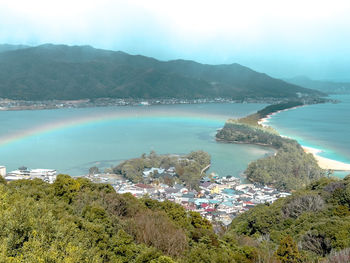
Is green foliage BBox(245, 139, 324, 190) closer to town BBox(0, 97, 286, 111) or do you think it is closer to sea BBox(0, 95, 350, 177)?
sea BBox(0, 95, 350, 177)

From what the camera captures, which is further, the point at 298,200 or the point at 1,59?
the point at 1,59

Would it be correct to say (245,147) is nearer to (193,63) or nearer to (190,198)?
(190,198)

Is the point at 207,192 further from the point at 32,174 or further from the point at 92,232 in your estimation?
the point at 92,232

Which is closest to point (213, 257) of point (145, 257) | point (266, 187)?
point (145, 257)

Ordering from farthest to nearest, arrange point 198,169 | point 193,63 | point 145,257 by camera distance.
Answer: point 193,63 → point 198,169 → point 145,257

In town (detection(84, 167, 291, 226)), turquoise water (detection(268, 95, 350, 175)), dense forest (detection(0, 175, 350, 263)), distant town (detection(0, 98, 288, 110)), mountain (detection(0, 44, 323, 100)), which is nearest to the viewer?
dense forest (detection(0, 175, 350, 263))

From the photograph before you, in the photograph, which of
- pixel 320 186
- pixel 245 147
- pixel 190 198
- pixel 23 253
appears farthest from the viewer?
Result: pixel 245 147

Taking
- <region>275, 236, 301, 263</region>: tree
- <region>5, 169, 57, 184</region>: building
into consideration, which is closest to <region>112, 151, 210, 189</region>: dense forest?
<region>5, 169, 57, 184</region>: building

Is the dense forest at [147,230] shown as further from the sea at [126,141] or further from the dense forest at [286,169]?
the sea at [126,141]
